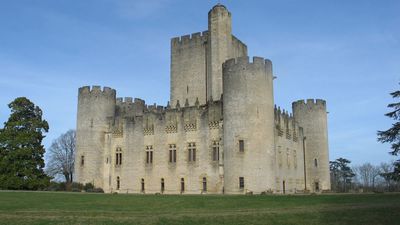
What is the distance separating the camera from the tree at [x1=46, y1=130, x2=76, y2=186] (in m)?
78.2

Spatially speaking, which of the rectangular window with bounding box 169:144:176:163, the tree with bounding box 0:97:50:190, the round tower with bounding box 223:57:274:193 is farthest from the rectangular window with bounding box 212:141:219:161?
the tree with bounding box 0:97:50:190

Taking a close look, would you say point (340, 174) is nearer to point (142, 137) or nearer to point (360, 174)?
point (360, 174)

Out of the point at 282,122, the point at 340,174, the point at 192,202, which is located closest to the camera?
the point at 192,202

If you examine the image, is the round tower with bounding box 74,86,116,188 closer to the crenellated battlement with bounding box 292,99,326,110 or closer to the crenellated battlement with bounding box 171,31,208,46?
the crenellated battlement with bounding box 171,31,208,46

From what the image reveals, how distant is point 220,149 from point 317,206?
1920 cm

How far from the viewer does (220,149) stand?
43.4 m

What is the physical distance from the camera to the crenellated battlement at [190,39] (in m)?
53.1

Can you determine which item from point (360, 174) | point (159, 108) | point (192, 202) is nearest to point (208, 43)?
point (159, 108)

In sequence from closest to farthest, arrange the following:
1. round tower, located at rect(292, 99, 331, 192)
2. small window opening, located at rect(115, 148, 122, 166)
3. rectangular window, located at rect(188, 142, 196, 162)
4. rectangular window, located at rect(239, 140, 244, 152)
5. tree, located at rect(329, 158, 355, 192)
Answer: rectangular window, located at rect(239, 140, 244, 152) → rectangular window, located at rect(188, 142, 196, 162) → small window opening, located at rect(115, 148, 122, 166) → round tower, located at rect(292, 99, 331, 192) → tree, located at rect(329, 158, 355, 192)

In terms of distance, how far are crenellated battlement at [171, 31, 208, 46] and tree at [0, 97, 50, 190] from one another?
1799 cm

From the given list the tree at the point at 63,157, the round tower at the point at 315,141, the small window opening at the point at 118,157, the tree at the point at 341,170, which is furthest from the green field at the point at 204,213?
the tree at the point at 341,170

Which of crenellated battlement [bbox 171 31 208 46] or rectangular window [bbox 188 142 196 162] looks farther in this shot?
crenellated battlement [bbox 171 31 208 46]

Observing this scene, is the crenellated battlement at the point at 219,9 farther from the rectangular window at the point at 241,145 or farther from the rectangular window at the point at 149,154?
the rectangular window at the point at 241,145

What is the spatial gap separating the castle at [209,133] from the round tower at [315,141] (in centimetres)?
12
